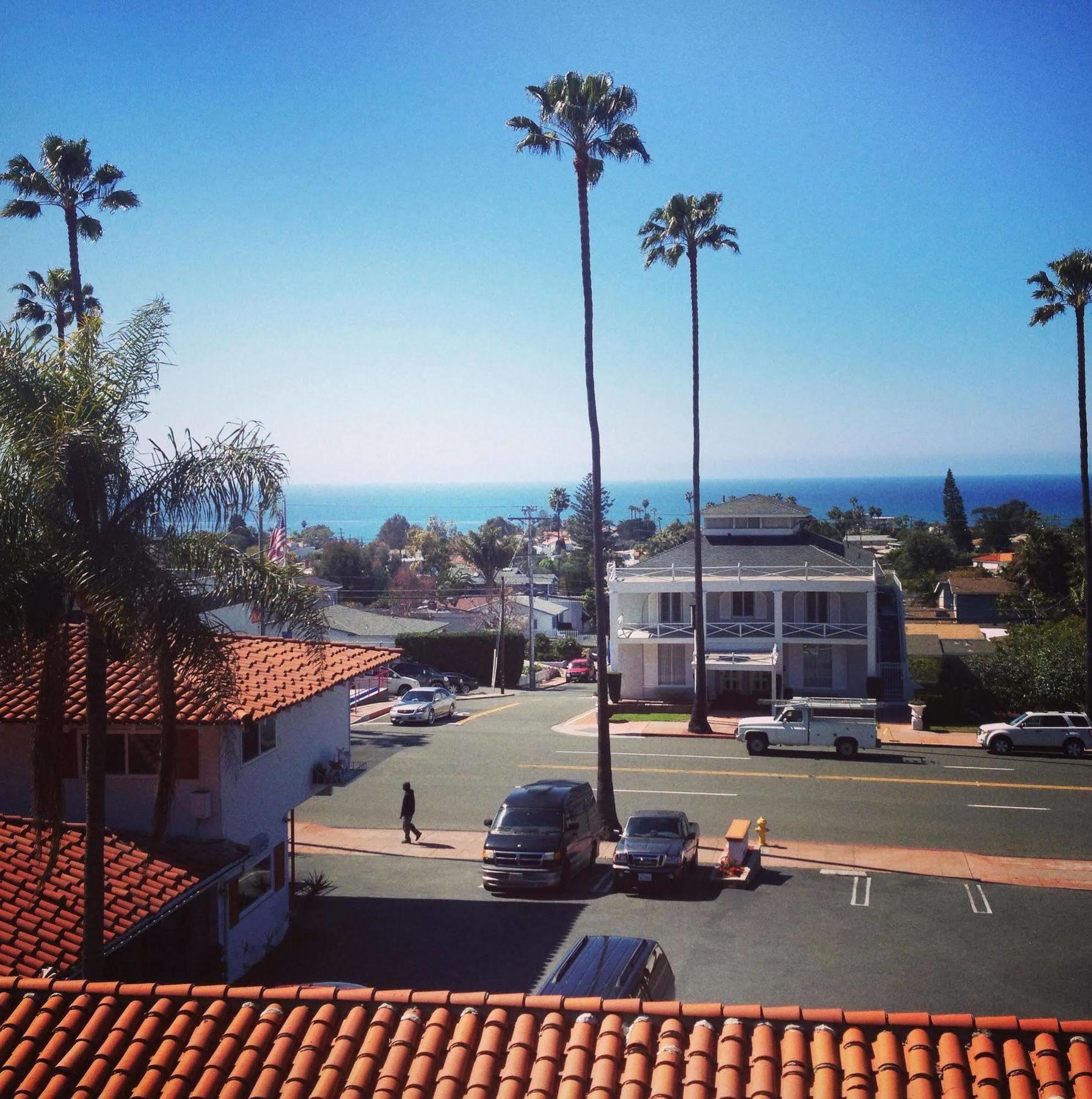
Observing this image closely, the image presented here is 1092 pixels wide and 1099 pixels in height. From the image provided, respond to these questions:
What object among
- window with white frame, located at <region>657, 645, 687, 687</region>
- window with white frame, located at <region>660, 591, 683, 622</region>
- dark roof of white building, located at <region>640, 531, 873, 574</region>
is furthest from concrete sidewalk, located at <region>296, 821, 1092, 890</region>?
dark roof of white building, located at <region>640, 531, 873, 574</region>

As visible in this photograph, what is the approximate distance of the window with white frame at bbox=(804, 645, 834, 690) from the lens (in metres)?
45.8

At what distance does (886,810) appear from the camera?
27.3 metres

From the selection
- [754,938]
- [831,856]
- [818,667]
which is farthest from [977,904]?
[818,667]

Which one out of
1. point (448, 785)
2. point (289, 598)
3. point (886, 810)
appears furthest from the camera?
point (448, 785)

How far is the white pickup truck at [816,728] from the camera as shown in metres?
34.0

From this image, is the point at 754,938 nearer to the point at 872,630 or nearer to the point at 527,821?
the point at 527,821

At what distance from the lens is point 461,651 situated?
60.8m

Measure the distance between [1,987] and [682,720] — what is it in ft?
118

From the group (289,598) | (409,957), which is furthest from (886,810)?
(289,598)

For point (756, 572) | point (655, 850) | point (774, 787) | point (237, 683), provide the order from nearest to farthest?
1. point (237, 683)
2. point (655, 850)
3. point (774, 787)
4. point (756, 572)

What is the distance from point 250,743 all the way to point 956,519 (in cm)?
16043

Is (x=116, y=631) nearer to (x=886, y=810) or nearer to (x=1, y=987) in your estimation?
(x=1, y=987)

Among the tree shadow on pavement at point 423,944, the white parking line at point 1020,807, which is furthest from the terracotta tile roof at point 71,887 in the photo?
the white parking line at point 1020,807

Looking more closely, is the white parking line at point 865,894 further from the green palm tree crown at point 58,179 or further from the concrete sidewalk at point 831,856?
the green palm tree crown at point 58,179
